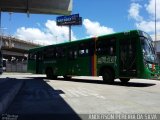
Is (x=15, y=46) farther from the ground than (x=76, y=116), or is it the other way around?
(x=15, y=46)

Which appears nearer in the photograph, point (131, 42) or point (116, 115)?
point (116, 115)

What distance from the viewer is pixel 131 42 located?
19.4 metres

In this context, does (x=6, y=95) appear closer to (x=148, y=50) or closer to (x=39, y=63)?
(x=148, y=50)

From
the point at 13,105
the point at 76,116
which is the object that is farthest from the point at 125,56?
the point at 76,116

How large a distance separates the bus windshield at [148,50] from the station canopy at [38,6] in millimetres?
4849

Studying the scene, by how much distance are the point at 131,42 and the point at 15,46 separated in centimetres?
6253

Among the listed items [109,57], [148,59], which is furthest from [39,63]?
[148,59]

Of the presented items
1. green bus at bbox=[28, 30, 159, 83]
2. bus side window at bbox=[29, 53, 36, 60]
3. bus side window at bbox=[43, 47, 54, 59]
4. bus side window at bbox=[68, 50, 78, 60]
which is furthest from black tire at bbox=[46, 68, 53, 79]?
bus side window at bbox=[68, 50, 78, 60]

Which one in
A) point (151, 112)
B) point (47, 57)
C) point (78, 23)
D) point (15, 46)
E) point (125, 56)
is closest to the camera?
point (151, 112)

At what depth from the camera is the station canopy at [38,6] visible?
20.7 metres

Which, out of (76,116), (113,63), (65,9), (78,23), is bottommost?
(76,116)

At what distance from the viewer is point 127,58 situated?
19594 mm

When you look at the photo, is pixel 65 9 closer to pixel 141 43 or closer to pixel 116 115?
pixel 141 43

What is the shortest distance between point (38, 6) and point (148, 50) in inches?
292
